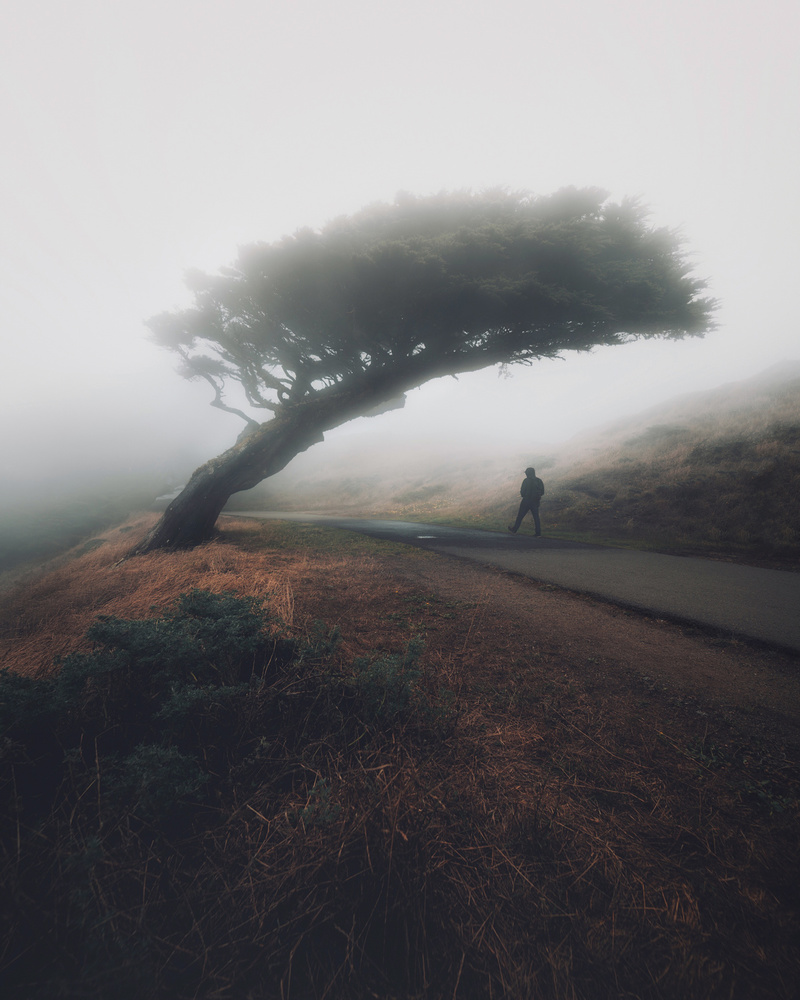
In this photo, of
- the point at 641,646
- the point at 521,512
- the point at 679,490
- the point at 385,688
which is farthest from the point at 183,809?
the point at 679,490

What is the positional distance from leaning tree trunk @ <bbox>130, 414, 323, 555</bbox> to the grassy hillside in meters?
6.54

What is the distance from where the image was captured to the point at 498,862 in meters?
1.29

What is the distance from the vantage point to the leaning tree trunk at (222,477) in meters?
8.95

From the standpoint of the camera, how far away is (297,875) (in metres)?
1.22

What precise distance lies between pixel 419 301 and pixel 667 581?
8.15 metres

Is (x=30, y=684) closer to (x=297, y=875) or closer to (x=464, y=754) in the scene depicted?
(x=297, y=875)

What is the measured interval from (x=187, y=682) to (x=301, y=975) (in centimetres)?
125

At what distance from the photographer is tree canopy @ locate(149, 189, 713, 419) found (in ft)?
27.2

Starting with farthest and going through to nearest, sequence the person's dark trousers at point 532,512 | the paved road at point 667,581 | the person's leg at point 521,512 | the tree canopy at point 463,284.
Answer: the person's leg at point 521,512
the person's dark trousers at point 532,512
the tree canopy at point 463,284
the paved road at point 667,581

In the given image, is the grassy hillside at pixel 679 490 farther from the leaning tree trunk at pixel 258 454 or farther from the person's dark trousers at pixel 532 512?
the leaning tree trunk at pixel 258 454

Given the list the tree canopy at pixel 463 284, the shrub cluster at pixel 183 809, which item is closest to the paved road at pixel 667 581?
the shrub cluster at pixel 183 809

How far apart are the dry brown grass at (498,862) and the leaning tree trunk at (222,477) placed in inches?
338

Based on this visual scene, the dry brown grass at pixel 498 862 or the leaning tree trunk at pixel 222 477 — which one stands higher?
the leaning tree trunk at pixel 222 477

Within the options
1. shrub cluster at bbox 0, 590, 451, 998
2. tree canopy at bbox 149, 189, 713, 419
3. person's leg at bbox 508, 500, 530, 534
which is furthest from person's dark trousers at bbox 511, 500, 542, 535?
shrub cluster at bbox 0, 590, 451, 998
